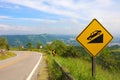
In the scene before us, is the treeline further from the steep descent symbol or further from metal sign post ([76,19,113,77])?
the steep descent symbol

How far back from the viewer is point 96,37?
1223 cm

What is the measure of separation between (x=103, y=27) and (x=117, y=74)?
2.60 meters

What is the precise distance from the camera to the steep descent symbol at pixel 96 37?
12234mm

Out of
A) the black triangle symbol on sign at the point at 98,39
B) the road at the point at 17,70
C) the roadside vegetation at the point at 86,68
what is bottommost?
the road at the point at 17,70

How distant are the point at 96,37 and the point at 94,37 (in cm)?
7

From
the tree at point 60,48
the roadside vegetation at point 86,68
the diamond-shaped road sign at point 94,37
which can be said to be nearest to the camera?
the diamond-shaped road sign at point 94,37

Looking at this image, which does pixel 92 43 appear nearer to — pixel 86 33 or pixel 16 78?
pixel 86 33

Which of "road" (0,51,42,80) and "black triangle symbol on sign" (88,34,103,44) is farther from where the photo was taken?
"road" (0,51,42,80)

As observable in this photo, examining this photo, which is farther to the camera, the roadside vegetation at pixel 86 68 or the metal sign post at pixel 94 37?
the roadside vegetation at pixel 86 68

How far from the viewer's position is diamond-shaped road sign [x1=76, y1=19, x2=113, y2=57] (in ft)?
40.1

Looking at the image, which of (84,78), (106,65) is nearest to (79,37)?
(84,78)

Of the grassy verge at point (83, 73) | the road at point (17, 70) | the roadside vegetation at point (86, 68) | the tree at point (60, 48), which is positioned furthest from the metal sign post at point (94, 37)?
the tree at point (60, 48)

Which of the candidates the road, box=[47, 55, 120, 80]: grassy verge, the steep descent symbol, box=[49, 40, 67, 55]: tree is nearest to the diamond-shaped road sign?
the steep descent symbol

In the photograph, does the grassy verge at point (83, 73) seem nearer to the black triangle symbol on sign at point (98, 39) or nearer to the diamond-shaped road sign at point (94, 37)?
the diamond-shaped road sign at point (94, 37)
